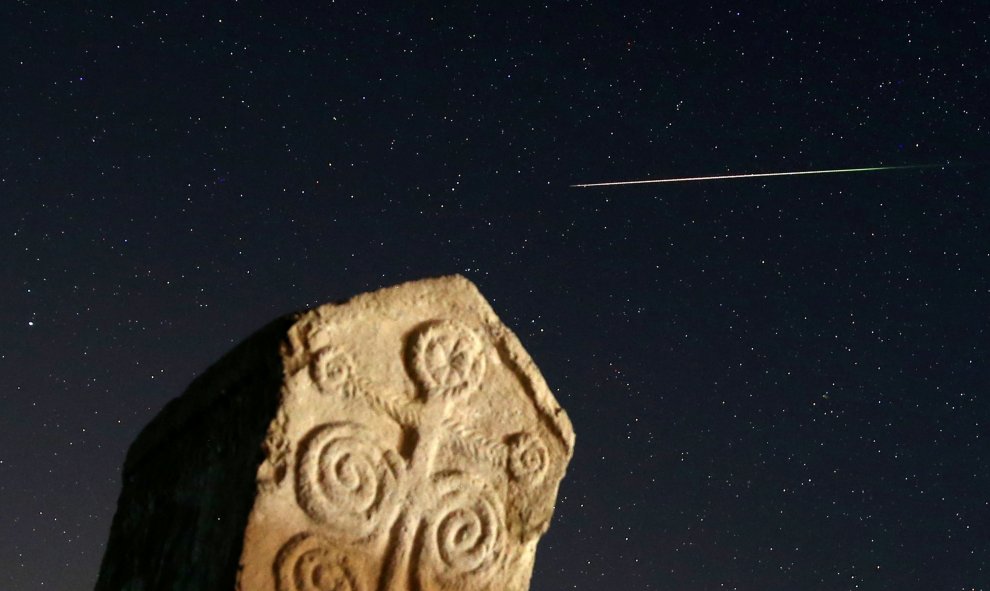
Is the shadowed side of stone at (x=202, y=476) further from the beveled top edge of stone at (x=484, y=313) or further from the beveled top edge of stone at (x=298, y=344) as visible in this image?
the beveled top edge of stone at (x=484, y=313)

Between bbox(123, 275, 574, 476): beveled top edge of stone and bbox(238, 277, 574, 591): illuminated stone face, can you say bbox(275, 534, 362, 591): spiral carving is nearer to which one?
bbox(238, 277, 574, 591): illuminated stone face

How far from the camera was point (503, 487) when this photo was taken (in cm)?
386

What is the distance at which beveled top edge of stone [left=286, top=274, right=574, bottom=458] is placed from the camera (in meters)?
3.78

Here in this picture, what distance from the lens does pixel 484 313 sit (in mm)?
3910

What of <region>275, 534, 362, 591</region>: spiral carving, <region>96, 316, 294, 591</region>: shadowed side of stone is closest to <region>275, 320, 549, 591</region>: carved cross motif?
<region>275, 534, 362, 591</region>: spiral carving

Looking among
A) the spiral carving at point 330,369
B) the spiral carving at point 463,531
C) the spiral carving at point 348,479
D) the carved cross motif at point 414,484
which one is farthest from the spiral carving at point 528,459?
the spiral carving at point 330,369

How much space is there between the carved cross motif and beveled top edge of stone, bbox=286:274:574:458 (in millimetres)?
69

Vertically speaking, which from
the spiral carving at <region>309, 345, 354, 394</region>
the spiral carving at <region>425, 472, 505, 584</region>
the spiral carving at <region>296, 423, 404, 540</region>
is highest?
the spiral carving at <region>309, 345, 354, 394</region>

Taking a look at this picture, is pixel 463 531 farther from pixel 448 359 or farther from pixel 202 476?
pixel 202 476

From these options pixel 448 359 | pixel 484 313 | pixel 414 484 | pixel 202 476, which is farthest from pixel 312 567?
pixel 484 313

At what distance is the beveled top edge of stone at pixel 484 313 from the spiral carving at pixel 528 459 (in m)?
0.08

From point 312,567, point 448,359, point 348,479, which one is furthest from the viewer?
point 448,359

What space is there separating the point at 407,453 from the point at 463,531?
294 millimetres

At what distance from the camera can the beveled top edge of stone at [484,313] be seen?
3783 millimetres
